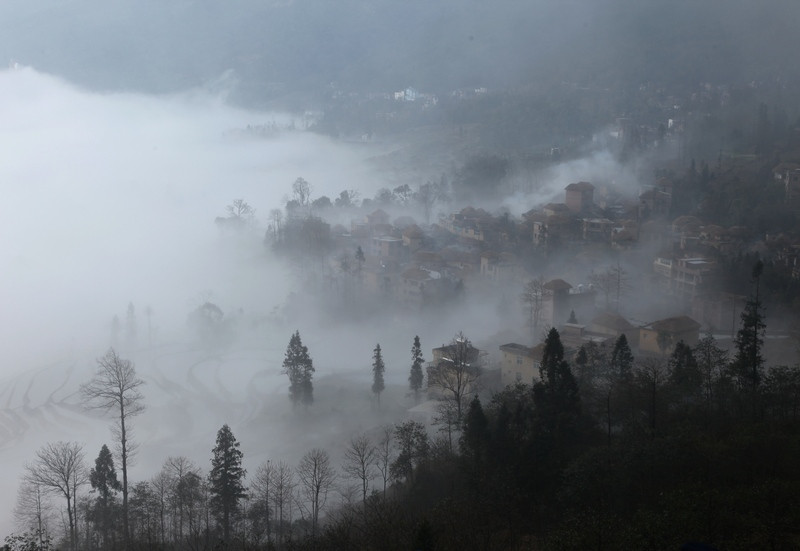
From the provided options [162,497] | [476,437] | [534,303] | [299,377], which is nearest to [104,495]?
[162,497]

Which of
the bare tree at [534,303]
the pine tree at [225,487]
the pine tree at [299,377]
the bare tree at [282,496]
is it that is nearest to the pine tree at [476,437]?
the bare tree at [282,496]

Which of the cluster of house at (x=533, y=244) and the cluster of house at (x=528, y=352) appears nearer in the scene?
the cluster of house at (x=528, y=352)

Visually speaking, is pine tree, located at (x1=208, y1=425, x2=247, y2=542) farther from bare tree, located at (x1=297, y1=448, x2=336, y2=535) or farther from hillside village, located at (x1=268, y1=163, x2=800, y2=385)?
hillside village, located at (x1=268, y1=163, x2=800, y2=385)

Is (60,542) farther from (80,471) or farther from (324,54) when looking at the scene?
(324,54)

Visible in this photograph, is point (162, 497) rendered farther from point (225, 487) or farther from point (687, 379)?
point (687, 379)

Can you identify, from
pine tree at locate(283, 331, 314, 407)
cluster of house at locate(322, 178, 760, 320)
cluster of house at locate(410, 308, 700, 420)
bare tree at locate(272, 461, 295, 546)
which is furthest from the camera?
cluster of house at locate(322, 178, 760, 320)

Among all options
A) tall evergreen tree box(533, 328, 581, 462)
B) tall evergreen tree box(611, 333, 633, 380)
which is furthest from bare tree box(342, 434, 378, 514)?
tall evergreen tree box(611, 333, 633, 380)

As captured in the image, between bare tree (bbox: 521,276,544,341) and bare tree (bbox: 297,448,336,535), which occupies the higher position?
bare tree (bbox: 521,276,544,341)

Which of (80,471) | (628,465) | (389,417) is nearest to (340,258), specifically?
(389,417)

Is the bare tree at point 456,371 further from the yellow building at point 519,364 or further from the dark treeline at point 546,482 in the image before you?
the dark treeline at point 546,482

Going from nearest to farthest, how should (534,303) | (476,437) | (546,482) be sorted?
(546,482)
(476,437)
(534,303)

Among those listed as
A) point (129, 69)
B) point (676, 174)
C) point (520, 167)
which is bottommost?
point (676, 174)
